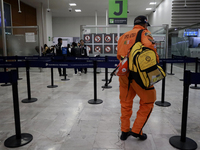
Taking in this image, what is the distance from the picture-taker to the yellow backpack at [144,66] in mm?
2289

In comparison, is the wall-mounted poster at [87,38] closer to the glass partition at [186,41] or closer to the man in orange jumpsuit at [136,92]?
the glass partition at [186,41]

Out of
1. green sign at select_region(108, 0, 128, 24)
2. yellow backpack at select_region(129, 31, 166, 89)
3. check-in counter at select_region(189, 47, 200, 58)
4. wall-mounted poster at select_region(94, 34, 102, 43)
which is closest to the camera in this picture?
yellow backpack at select_region(129, 31, 166, 89)

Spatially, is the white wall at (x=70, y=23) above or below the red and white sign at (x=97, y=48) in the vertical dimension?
above

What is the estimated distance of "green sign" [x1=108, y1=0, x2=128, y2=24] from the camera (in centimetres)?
916

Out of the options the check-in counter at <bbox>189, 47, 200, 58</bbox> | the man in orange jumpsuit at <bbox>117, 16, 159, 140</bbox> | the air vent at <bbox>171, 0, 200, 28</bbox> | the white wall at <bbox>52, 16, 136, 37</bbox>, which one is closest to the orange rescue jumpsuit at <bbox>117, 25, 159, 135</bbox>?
the man in orange jumpsuit at <bbox>117, 16, 159, 140</bbox>

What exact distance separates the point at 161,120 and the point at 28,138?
2.54 meters

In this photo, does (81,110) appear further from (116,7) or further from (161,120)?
(116,7)

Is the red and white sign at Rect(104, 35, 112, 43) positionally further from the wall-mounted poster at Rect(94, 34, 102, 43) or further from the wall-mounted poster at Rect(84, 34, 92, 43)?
the wall-mounted poster at Rect(84, 34, 92, 43)

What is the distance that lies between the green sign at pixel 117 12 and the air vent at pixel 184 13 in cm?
491

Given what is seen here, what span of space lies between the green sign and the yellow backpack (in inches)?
286

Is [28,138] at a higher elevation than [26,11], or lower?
lower

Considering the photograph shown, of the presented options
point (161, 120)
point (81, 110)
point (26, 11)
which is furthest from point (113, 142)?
point (26, 11)

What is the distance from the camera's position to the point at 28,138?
2910 millimetres

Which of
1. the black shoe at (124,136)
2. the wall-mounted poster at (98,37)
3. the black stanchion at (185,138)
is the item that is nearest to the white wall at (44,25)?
the wall-mounted poster at (98,37)
